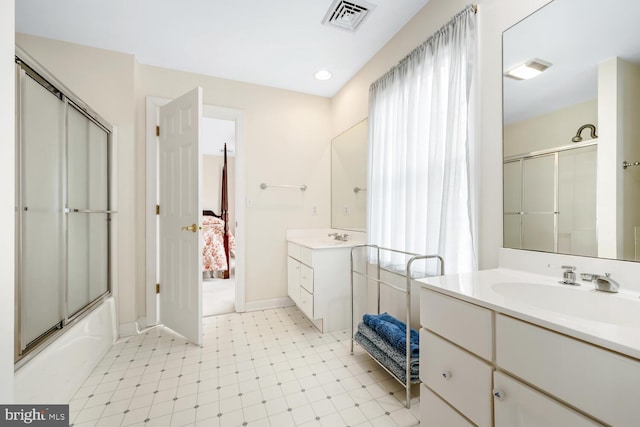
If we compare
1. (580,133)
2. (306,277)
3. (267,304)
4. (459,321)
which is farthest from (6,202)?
(267,304)

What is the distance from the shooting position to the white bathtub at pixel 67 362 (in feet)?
3.79

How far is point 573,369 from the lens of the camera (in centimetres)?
64

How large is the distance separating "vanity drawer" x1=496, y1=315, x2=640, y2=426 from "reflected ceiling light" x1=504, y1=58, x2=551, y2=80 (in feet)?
3.66

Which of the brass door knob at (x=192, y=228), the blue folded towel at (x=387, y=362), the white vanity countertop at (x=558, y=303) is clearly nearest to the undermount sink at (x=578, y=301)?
the white vanity countertop at (x=558, y=303)

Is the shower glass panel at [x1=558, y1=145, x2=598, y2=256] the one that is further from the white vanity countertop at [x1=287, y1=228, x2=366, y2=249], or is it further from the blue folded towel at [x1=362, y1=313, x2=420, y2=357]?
the white vanity countertop at [x1=287, y1=228, x2=366, y2=249]

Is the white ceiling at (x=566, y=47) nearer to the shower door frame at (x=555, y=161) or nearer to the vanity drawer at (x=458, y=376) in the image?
the shower door frame at (x=555, y=161)

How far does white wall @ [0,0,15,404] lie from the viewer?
2.29ft

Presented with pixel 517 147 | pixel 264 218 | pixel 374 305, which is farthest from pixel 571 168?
pixel 264 218

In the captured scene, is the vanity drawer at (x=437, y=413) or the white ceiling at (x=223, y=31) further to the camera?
the white ceiling at (x=223, y=31)

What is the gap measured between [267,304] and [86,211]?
1.77m

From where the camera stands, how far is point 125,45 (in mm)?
2135

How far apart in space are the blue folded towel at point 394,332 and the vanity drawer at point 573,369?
2.37 feet

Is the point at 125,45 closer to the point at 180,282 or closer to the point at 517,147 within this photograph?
the point at 180,282

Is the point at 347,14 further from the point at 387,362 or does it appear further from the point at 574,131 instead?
the point at 387,362
